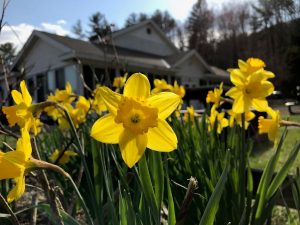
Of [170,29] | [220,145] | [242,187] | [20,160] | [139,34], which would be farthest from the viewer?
[170,29]

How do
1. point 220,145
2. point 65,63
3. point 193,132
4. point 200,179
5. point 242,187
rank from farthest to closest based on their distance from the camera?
point 65,63
point 193,132
point 220,145
point 200,179
point 242,187

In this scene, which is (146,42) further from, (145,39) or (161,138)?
(161,138)

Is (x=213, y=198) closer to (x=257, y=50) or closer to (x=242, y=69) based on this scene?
(x=242, y=69)

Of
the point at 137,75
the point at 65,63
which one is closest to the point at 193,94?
the point at 65,63

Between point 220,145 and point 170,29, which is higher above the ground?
point 170,29

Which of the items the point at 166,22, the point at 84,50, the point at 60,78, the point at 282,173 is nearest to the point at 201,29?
the point at 166,22

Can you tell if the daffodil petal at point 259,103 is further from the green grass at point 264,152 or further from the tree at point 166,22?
the tree at point 166,22
